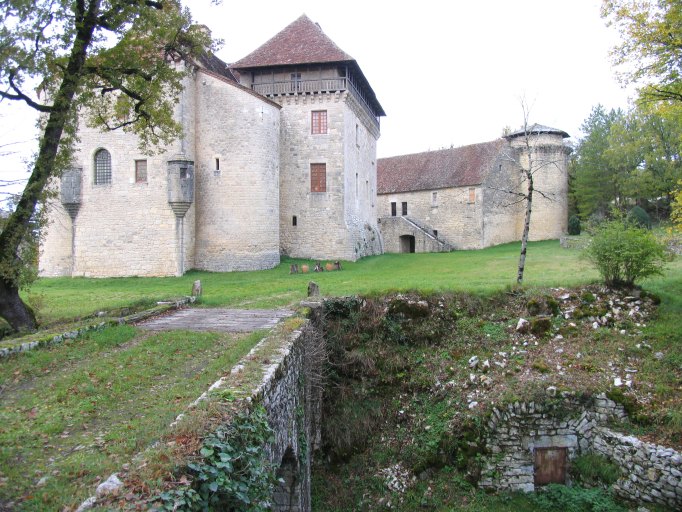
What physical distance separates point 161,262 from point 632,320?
1853cm

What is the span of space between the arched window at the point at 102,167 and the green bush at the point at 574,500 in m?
21.7

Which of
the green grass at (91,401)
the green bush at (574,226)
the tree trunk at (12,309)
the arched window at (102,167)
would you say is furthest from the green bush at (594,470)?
the green bush at (574,226)

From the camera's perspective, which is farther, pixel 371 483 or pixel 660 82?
pixel 660 82

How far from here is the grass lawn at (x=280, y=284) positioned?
45.1 feet

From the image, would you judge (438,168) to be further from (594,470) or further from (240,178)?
(594,470)

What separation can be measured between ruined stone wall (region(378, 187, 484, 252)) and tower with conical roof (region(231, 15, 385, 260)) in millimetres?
12234

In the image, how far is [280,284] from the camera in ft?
60.0

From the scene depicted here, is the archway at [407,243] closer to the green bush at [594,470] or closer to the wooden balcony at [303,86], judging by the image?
the wooden balcony at [303,86]

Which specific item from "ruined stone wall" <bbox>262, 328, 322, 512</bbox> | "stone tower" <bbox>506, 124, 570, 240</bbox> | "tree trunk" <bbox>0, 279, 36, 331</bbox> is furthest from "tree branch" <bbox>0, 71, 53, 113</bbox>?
"stone tower" <bbox>506, 124, 570, 240</bbox>

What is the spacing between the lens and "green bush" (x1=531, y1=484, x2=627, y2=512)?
818 cm

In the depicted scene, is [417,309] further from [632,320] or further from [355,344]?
[632,320]

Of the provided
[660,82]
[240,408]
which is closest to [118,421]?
[240,408]

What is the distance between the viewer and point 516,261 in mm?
23562

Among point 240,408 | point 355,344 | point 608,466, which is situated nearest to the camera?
point 240,408
